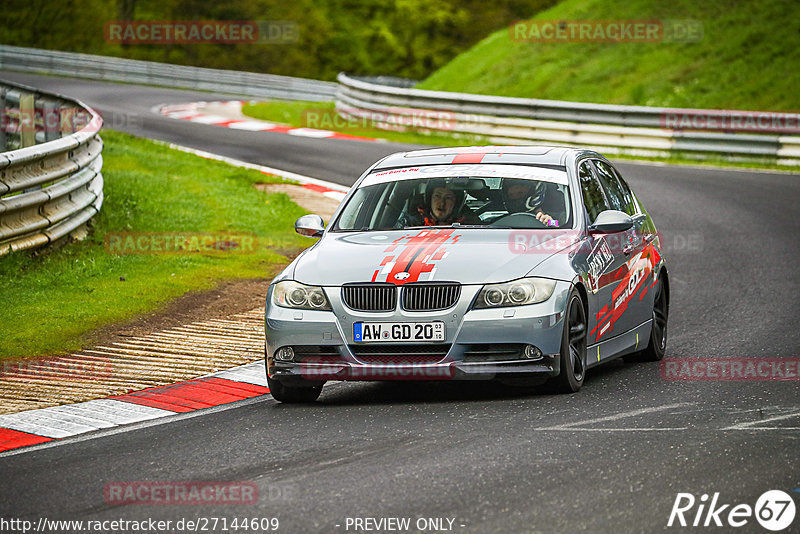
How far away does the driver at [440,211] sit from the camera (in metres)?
9.16

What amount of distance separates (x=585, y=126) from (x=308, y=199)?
9636 millimetres

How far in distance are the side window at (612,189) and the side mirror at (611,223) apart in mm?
945

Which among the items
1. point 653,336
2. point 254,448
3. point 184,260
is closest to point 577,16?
point 184,260

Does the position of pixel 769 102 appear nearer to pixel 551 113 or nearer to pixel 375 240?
pixel 551 113

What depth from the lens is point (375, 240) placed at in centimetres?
880

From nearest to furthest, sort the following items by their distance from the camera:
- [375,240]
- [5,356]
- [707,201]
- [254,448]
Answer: [254,448]
[375,240]
[5,356]
[707,201]

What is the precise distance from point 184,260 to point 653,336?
18.9ft

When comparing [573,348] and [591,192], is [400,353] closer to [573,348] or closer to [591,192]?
[573,348]

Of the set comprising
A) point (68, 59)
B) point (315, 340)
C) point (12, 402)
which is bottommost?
point (68, 59)

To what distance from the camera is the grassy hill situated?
100 feet
